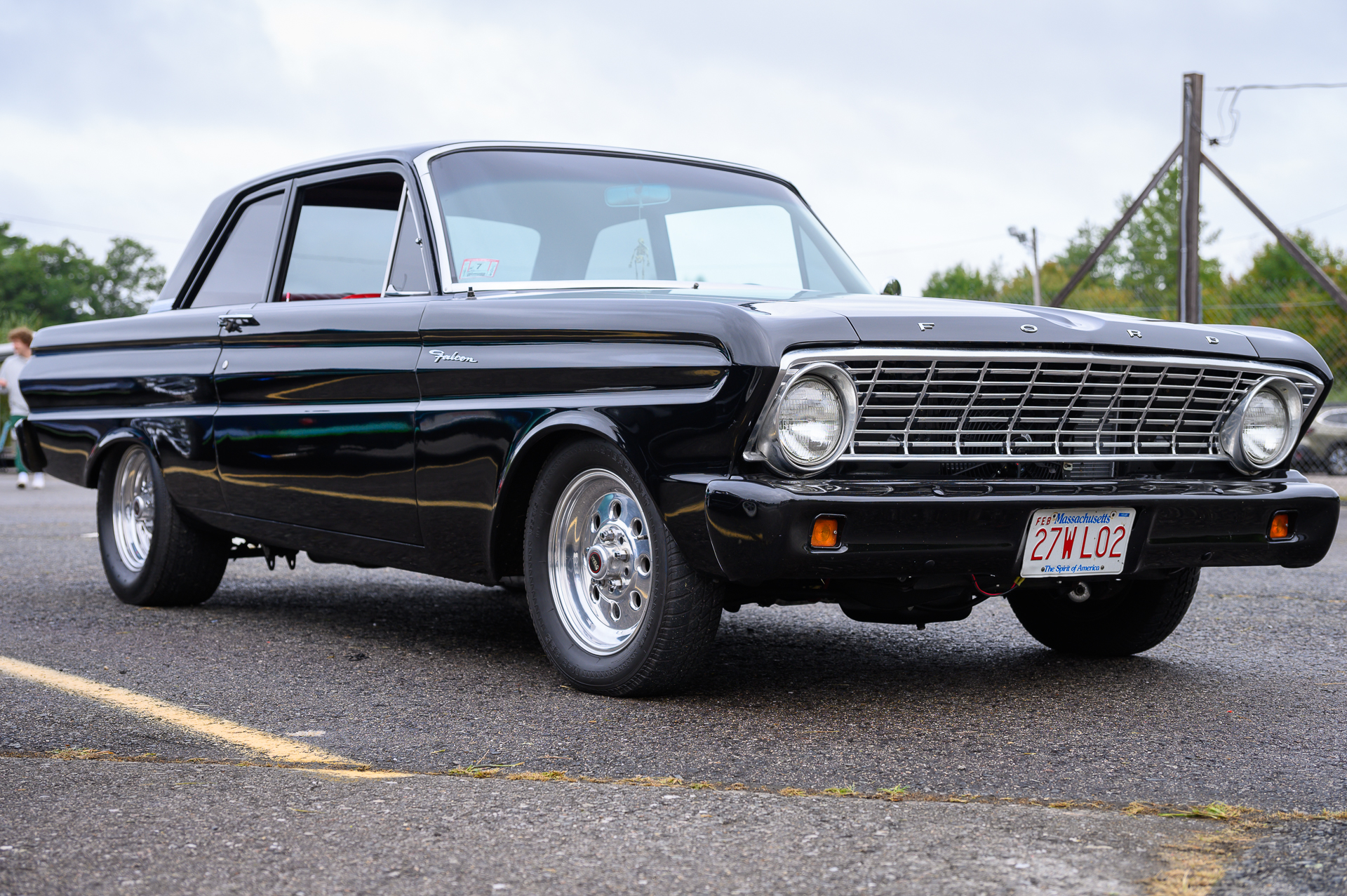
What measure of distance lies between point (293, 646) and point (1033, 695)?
2.52m

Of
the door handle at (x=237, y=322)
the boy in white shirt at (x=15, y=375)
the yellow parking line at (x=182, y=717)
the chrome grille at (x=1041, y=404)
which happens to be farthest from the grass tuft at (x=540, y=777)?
the boy in white shirt at (x=15, y=375)

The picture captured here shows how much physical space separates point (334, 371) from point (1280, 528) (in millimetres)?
3014

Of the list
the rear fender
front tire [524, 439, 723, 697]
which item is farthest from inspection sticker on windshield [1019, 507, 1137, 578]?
the rear fender

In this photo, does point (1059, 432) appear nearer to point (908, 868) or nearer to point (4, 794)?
point (908, 868)

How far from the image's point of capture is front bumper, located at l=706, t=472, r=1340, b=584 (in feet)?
11.5

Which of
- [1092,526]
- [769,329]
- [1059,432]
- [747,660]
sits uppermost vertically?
[769,329]

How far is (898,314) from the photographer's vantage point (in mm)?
3676

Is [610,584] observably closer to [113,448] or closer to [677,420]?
[677,420]

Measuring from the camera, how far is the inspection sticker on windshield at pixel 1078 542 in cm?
379

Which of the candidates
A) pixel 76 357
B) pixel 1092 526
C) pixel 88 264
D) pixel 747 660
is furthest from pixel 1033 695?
pixel 88 264

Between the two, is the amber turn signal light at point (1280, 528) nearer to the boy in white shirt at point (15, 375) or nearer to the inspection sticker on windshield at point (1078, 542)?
the inspection sticker on windshield at point (1078, 542)

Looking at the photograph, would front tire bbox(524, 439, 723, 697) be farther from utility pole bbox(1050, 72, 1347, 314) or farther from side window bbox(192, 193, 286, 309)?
utility pole bbox(1050, 72, 1347, 314)

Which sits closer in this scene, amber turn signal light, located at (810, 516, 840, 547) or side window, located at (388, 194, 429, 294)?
amber turn signal light, located at (810, 516, 840, 547)

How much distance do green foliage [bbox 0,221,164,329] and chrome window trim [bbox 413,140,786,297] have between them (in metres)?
73.9
